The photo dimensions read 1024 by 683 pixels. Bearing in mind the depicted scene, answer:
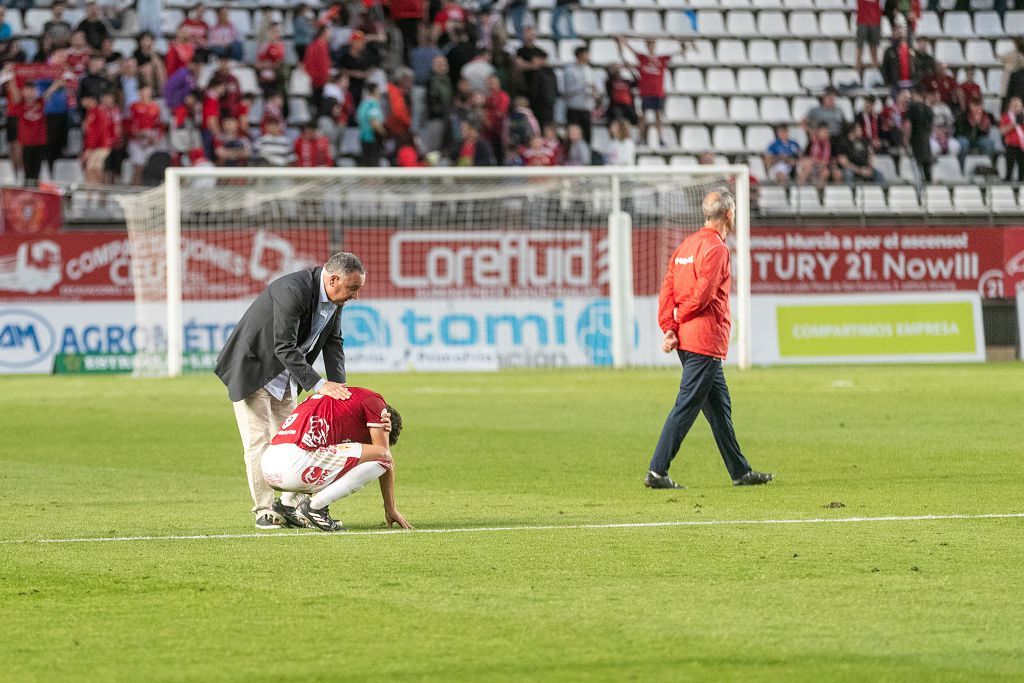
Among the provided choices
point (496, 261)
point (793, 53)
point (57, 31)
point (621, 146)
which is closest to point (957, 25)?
point (793, 53)

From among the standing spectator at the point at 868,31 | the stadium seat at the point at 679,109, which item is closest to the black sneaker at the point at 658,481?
the stadium seat at the point at 679,109

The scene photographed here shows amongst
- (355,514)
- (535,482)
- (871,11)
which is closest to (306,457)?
(355,514)

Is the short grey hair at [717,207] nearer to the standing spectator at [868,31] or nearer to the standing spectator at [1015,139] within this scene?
the standing spectator at [1015,139]

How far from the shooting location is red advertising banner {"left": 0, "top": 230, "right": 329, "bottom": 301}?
26219mm

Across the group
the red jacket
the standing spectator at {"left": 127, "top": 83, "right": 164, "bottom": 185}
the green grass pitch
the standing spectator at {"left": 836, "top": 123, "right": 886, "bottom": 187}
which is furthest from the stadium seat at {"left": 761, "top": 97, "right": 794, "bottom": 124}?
the red jacket

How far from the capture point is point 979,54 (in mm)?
36094

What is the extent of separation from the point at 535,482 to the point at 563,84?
2024 centimetres

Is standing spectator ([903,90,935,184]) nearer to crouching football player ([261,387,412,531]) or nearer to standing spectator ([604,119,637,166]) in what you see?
standing spectator ([604,119,637,166])

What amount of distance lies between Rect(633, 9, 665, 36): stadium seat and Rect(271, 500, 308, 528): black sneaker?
86.8ft

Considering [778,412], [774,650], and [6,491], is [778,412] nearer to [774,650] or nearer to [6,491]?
[6,491]

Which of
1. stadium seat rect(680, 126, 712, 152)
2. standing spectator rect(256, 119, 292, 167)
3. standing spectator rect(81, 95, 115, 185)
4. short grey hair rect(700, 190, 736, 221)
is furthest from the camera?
stadium seat rect(680, 126, 712, 152)

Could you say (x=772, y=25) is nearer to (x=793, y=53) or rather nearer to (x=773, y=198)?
(x=793, y=53)

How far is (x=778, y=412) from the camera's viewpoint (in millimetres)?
18641

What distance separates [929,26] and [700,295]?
2659 cm
